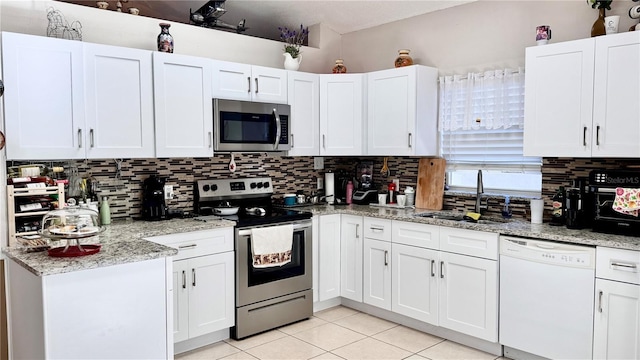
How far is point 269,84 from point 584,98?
7.73 ft

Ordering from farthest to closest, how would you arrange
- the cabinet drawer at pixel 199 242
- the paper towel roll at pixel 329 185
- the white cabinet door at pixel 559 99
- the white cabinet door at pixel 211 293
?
1. the paper towel roll at pixel 329 185
2. the white cabinet door at pixel 211 293
3. the cabinet drawer at pixel 199 242
4. the white cabinet door at pixel 559 99

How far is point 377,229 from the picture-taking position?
403cm

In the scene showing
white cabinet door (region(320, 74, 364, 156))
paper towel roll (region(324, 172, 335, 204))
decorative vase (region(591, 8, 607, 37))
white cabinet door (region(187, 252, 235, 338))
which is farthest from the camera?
paper towel roll (region(324, 172, 335, 204))

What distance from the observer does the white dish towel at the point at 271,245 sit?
367 centimetres

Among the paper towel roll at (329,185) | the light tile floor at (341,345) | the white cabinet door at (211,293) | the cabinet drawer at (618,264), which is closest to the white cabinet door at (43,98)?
the white cabinet door at (211,293)

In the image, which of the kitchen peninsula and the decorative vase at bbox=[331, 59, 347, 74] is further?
the decorative vase at bbox=[331, 59, 347, 74]

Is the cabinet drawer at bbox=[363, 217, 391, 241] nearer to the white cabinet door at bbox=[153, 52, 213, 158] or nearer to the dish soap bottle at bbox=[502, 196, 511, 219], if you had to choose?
the dish soap bottle at bbox=[502, 196, 511, 219]

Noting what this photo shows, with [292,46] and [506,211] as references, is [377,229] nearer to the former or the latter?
[506,211]

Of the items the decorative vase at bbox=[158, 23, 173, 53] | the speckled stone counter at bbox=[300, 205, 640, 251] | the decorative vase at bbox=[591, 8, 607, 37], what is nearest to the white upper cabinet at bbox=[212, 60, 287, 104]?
the decorative vase at bbox=[158, 23, 173, 53]

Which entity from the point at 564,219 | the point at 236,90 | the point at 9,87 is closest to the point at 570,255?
the point at 564,219

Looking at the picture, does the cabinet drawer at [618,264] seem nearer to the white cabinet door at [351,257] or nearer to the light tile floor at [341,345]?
the light tile floor at [341,345]

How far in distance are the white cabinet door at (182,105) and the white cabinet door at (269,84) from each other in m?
0.44

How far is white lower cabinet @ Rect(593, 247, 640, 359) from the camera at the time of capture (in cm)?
269

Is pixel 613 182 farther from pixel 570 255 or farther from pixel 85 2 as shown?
pixel 85 2
